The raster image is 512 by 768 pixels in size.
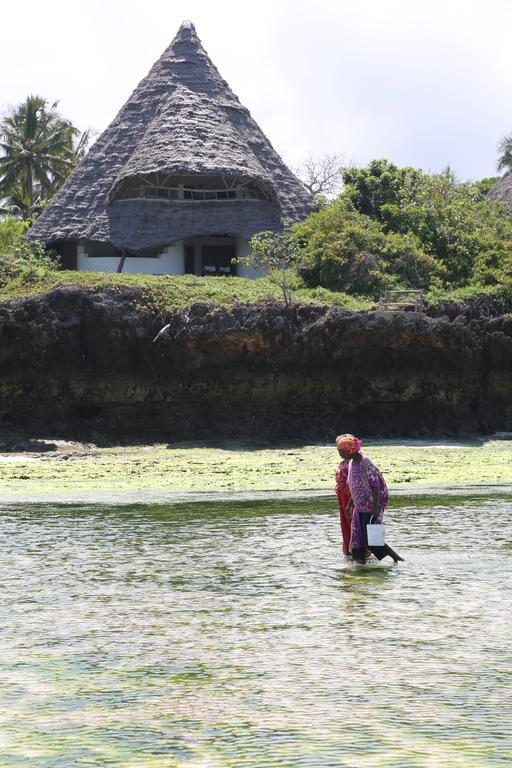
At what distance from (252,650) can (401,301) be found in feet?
74.5

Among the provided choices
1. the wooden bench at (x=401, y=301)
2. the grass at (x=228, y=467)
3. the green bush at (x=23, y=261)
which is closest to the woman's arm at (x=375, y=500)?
the grass at (x=228, y=467)

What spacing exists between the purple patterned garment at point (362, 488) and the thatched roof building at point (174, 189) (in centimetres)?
2747

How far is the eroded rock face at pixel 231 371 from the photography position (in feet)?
89.8

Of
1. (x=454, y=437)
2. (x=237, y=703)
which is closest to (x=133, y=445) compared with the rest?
(x=454, y=437)

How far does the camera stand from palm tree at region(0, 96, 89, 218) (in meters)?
62.9

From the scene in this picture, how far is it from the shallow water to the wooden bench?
1572 cm

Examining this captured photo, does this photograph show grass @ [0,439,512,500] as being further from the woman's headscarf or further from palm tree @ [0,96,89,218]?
palm tree @ [0,96,89,218]

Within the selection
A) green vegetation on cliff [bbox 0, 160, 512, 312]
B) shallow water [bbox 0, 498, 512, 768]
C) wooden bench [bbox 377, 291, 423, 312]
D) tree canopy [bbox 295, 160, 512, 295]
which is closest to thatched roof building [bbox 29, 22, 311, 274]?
green vegetation on cliff [bbox 0, 160, 512, 312]

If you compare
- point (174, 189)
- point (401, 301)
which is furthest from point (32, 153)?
point (401, 301)

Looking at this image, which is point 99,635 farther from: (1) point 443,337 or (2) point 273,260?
(2) point 273,260

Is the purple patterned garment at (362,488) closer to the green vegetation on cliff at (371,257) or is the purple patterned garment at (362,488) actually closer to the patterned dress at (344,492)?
the patterned dress at (344,492)

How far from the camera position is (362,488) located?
1137 centimetres

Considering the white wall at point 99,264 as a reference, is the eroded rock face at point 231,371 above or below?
below

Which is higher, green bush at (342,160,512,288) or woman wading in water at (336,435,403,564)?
green bush at (342,160,512,288)
